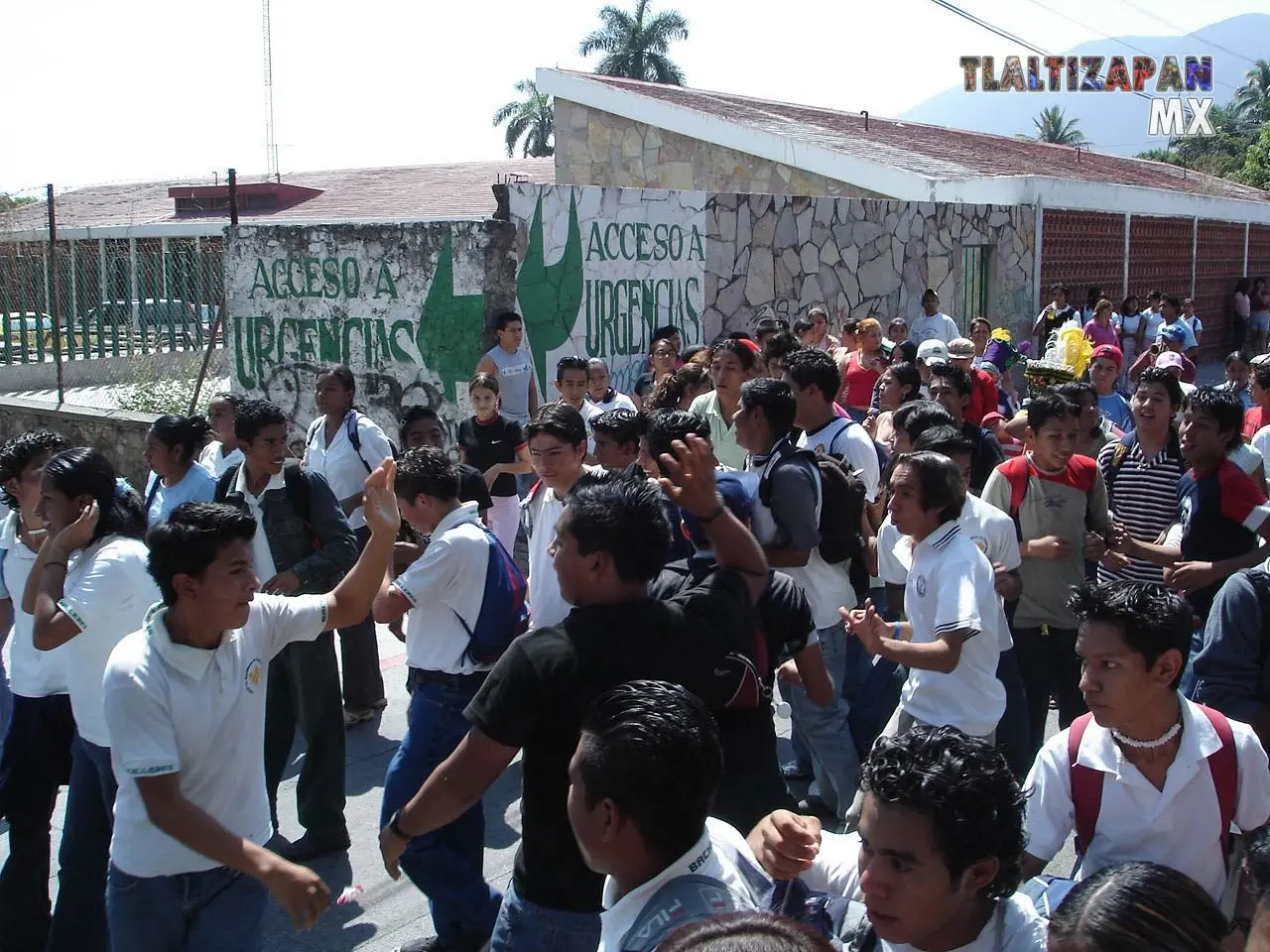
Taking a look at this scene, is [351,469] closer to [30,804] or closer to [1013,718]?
[30,804]

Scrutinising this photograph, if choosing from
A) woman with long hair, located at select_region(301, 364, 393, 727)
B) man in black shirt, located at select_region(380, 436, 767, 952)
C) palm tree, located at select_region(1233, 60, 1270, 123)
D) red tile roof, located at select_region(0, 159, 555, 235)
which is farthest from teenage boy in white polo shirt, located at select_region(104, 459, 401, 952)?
palm tree, located at select_region(1233, 60, 1270, 123)

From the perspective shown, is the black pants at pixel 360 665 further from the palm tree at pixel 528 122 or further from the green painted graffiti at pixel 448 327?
the palm tree at pixel 528 122

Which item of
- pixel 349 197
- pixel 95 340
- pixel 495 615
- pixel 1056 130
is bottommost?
pixel 495 615

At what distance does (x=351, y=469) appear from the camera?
625 cm

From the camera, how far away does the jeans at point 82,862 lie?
372 cm

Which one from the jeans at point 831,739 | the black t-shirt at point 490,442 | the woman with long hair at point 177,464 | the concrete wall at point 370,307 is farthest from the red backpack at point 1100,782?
the concrete wall at point 370,307

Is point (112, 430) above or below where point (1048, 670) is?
above

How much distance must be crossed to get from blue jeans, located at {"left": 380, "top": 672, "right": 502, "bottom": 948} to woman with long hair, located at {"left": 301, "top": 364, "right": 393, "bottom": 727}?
2.31 meters

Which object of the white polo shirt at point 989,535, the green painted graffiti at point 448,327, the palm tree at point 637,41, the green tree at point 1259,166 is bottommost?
the white polo shirt at point 989,535

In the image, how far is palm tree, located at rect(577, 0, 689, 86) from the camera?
49562mm

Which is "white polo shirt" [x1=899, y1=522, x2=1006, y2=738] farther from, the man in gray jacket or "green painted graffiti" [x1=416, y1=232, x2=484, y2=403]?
"green painted graffiti" [x1=416, y1=232, x2=484, y2=403]

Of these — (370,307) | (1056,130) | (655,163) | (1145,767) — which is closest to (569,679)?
(1145,767)

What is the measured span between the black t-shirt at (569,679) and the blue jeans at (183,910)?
2.37 ft

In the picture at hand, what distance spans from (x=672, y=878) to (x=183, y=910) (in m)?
1.46
